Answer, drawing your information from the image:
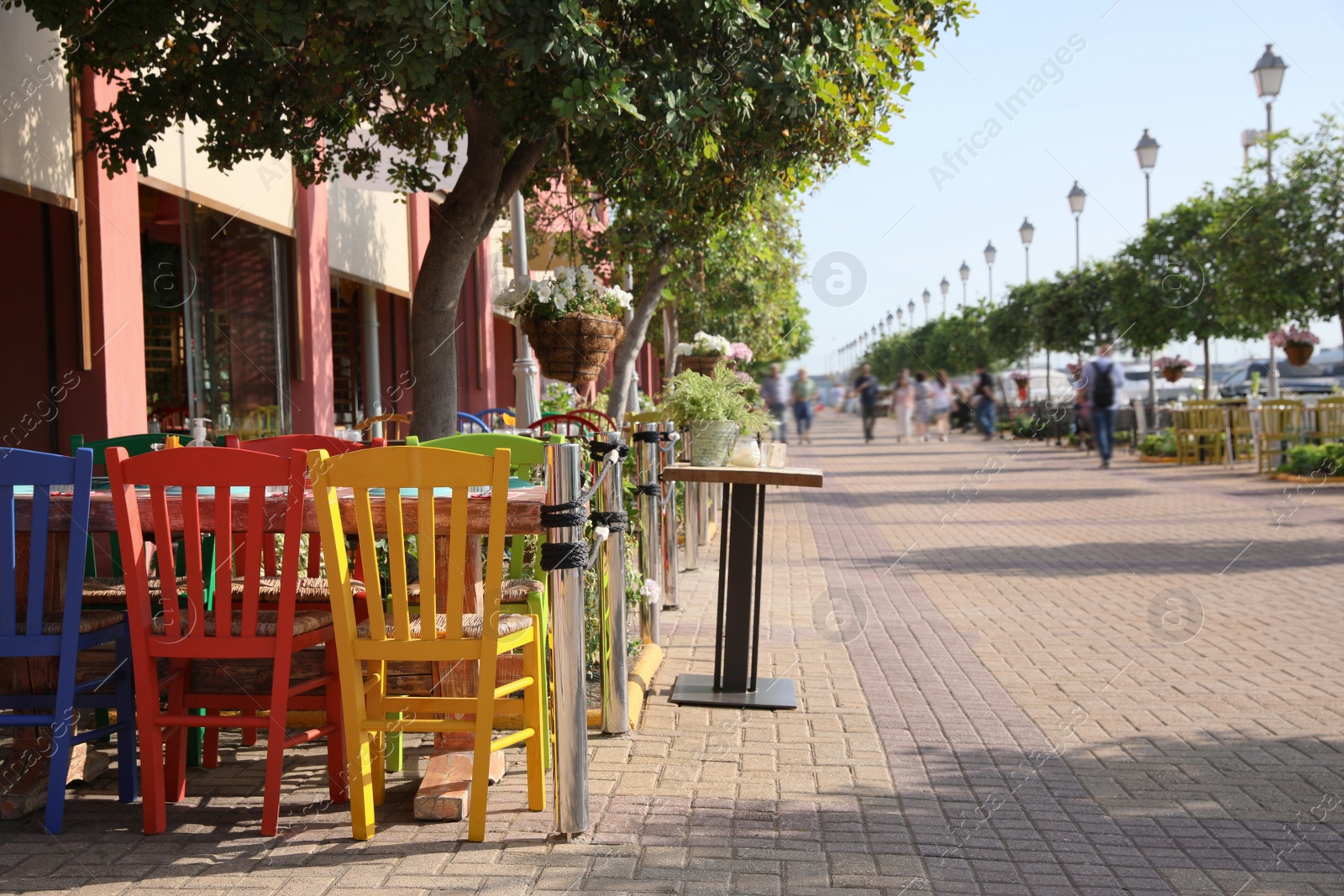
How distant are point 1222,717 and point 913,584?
12.5ft

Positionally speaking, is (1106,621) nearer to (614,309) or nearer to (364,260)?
(614,309)

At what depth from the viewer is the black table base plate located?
543 cm

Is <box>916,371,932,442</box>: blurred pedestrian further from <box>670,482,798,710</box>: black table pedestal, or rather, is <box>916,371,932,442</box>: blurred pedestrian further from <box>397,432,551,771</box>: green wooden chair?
<box>397,432,551,771</box>: green wooden chair

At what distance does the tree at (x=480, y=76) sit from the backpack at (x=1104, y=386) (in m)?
13.4

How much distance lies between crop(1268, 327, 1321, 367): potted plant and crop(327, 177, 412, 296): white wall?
13110 millimetres

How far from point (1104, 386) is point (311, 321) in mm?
12810

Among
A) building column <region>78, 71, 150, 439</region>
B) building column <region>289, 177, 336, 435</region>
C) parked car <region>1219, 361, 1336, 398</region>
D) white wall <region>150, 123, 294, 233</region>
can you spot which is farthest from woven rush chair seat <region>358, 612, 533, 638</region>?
parked car <region>1219, 361, 1336, 398</region>

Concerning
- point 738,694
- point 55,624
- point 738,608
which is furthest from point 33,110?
point 738,694

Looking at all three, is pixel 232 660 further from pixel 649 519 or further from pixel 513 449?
pixel 649 519

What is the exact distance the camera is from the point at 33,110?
23.5ft

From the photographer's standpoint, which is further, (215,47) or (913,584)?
(913,584)

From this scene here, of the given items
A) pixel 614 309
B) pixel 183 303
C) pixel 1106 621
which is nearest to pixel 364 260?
pixel 183 303

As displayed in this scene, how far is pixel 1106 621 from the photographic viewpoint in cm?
745

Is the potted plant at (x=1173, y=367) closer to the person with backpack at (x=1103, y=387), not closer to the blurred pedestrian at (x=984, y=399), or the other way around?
the blurred pedestrian at (x=984, y=399)
